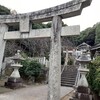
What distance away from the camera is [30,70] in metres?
14.0

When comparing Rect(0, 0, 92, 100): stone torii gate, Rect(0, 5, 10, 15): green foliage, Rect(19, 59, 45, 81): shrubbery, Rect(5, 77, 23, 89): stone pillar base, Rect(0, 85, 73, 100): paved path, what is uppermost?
Rect(0, 5, 10, 15): green foliage

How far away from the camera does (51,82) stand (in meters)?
6.84

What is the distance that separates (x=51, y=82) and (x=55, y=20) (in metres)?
2.60

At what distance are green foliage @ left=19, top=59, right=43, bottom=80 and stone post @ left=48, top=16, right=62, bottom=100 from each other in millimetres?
7231

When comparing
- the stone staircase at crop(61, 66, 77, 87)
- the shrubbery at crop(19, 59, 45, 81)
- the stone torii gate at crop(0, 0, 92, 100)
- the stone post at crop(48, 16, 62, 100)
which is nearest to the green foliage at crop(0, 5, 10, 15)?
the shrubbery at crop(19, 59, 45, 81)

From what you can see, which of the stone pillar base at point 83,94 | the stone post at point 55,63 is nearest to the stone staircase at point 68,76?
the stone pillar base at point 83,94

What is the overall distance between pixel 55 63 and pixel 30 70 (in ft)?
24.4

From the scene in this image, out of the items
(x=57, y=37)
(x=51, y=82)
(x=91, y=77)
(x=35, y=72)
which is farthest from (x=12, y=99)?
(x=35, y=72)

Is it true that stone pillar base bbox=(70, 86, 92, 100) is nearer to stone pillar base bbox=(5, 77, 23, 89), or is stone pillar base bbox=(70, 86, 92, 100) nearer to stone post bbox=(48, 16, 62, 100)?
stone post bbox=(48, 16, 62, 100)

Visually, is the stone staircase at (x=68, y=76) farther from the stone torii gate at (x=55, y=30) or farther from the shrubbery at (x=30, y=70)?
the stone torii gate at (x=55, y=30)

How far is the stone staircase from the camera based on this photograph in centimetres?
1500

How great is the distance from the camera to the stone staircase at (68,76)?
15.0 meters

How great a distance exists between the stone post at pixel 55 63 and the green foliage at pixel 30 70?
23.7 feet

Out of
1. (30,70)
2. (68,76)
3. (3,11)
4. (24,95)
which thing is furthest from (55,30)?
(3,11)
